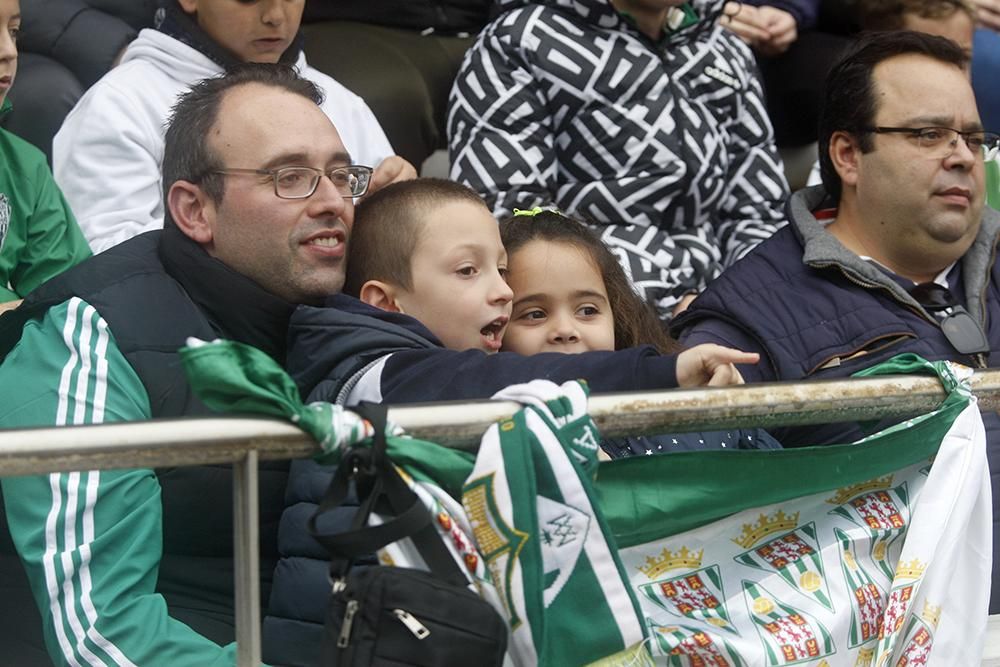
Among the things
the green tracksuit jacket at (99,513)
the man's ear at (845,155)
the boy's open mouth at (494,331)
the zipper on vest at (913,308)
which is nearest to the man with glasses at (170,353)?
the green tracksuit jacket at (99,513)

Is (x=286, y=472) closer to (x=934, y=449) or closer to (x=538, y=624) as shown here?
(x=538, y=624)

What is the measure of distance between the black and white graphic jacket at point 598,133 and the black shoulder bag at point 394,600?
2008 millimetres

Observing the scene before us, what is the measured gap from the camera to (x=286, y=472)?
8.29 feet

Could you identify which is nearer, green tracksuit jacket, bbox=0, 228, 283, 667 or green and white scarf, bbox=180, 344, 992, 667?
green and white scarf, bbox=180, 344, 992, 667

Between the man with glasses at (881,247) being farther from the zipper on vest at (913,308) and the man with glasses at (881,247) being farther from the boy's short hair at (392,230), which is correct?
the boy's short hair at (392,230)

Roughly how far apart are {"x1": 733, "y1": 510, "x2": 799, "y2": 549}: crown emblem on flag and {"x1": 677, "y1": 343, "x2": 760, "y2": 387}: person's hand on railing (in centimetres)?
19

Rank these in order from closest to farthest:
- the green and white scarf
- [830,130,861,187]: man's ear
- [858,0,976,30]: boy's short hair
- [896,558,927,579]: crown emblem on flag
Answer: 1. the green and white scarf
2. [896,558,927,579]: crown emblem on flag
3. [830,130,861,187]: man's ear
4. [858,0,976,30]: boy's short hair

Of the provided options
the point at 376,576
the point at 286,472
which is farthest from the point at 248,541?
the point at 286,472

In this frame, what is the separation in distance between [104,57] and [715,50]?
1507mm

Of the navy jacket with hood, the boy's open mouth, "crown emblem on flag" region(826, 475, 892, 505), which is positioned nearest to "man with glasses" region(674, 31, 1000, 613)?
the boy's open mouth

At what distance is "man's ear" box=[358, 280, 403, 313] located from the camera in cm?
276

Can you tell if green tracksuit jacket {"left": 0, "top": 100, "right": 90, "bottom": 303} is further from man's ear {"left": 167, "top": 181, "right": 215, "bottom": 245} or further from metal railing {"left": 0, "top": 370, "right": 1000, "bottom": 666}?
metal railing {"left": 0, "top": 370, "right": 1000, "bottom": 666}

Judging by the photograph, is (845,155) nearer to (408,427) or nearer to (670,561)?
(670,561)

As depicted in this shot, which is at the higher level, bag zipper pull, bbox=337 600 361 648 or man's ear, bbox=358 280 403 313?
man's ear, bbox=358 280 403 313
